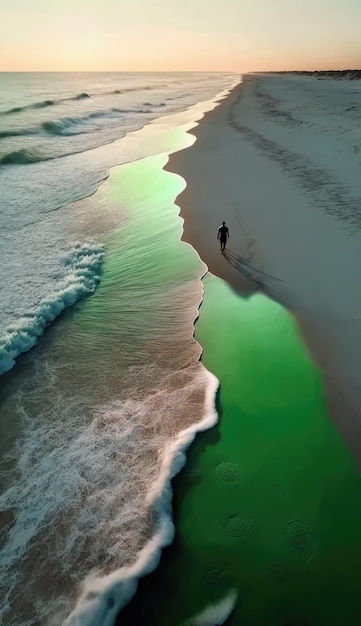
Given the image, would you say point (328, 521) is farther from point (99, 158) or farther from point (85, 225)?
point (99, 158)

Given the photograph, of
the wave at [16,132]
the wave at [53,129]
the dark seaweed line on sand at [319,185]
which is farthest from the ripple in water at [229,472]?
the wave at [16,132]

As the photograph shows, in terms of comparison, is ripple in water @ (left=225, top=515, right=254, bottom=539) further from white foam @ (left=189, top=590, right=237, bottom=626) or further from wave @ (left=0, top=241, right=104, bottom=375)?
wave @ (left=0, top=241, right=104, bottom=375)

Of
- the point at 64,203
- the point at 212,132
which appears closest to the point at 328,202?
the point at 64,203

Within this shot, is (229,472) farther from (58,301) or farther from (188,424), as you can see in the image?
(58,301)

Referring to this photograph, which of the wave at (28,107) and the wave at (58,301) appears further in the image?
the wave at (28,107)

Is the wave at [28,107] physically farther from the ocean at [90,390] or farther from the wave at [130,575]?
the wave at [130,575]
